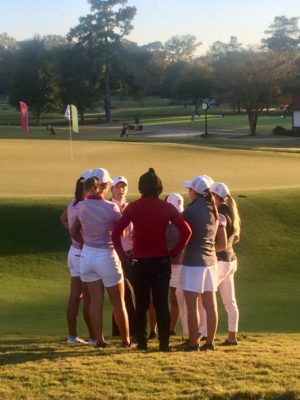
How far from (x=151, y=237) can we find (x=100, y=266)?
0.57 meters

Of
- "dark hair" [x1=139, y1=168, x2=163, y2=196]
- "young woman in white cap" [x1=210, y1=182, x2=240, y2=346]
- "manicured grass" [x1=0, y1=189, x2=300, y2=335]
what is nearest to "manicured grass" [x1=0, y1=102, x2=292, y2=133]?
"manicured grass" [x1=0, y1=189, x2=300, y2=335]

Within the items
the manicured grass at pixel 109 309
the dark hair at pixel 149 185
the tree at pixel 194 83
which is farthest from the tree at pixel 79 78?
the dark hair at pixel 149 185

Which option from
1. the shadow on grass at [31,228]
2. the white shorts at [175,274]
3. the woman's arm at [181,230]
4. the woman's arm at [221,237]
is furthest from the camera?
the shadow on grass at [31,228]

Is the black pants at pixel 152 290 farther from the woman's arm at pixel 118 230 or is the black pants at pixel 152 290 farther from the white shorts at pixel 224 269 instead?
the white shorts at pixel 224 269

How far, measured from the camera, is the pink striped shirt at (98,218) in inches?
256

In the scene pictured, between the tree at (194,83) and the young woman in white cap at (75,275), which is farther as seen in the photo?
the tree at (194,83)

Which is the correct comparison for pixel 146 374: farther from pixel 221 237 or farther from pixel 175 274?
pixel 175 274

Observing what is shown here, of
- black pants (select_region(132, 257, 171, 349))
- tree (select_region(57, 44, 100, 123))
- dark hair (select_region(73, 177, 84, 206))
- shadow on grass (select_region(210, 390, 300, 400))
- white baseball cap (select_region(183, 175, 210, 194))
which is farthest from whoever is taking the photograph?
tree (select_region(57, 44, 100, 123))

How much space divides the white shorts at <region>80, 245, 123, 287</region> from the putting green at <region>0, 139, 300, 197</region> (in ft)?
31.7

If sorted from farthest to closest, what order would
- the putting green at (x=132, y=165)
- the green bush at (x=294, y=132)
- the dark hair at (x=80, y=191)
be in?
1. the green bush at (x=294, y=132)
2. the putting green at (x=132, y=165)
3. the dark hair at (x=80, y=191)

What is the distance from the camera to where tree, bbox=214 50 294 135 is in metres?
62.3

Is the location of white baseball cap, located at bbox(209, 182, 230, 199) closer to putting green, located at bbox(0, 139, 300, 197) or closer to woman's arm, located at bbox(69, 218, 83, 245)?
woman's arm, located at bbox(69, 218, 83, 245)

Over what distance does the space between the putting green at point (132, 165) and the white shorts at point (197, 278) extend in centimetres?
981

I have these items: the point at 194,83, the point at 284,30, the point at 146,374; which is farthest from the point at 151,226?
the point at 284,30
